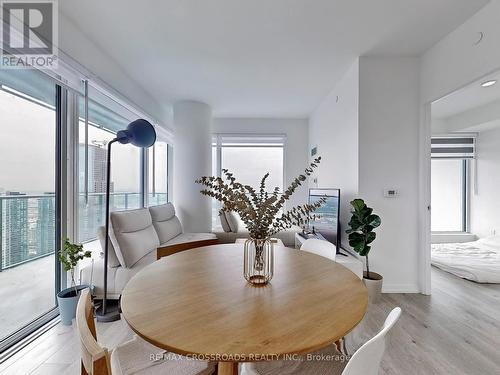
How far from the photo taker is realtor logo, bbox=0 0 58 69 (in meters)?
1.60

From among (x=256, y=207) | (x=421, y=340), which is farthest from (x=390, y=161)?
(x=256, y=207)

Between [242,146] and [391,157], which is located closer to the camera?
[391,157]

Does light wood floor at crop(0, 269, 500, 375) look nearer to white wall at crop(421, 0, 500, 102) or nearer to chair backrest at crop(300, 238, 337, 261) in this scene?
chair backrest at crop(300, 238, 337, 261)

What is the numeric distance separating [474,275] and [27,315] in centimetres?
478

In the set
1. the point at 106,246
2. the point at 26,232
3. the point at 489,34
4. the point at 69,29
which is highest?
the point at 69,29

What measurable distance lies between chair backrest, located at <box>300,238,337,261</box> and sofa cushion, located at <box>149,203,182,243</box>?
203 cm

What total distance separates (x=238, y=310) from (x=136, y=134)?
1.98 meters

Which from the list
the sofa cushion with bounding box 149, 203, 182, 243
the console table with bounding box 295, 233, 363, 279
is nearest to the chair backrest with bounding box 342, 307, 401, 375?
the console table with bounding box 295, 233, 363, 279

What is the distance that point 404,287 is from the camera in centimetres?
262

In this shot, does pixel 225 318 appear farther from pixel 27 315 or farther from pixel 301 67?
pixel 301 67

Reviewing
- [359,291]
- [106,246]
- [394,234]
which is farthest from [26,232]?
[394,234]

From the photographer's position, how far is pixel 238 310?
0.83m

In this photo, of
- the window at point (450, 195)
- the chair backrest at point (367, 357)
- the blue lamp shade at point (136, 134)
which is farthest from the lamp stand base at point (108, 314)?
the window at point (450, 195)

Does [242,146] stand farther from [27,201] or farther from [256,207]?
[256,207]
